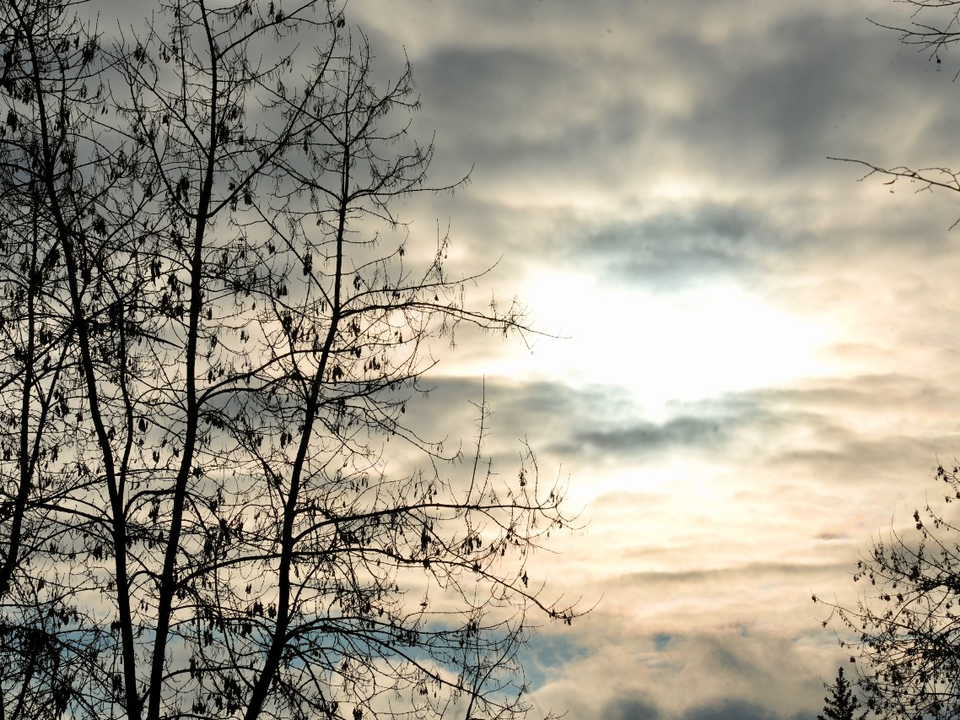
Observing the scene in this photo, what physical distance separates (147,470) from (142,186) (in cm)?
297

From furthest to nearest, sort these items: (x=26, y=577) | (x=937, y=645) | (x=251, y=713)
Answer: (x=937, y=645), (x=26, y=577), (x=251, y=713)

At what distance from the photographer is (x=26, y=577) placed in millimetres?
10367

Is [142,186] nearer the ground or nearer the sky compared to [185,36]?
nearer the ground

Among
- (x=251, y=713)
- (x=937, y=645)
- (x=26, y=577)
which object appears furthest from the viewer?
(x=937, y=645)

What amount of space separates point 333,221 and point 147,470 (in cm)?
322

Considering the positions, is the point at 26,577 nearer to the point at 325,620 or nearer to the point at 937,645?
the point at 325,620

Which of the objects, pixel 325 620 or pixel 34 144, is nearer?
pixel 325 620

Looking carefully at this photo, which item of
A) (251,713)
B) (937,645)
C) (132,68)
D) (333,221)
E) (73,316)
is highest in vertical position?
(132,68)

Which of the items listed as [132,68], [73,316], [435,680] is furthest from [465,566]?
[132,68]

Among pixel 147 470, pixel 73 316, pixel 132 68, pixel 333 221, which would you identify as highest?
pixel 132 68

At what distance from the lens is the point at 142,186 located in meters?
10.7

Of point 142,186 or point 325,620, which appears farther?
point 142,186

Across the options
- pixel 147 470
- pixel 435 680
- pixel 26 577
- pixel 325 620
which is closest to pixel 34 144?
pixel 147 470

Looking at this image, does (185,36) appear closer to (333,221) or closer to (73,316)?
(333,221)
